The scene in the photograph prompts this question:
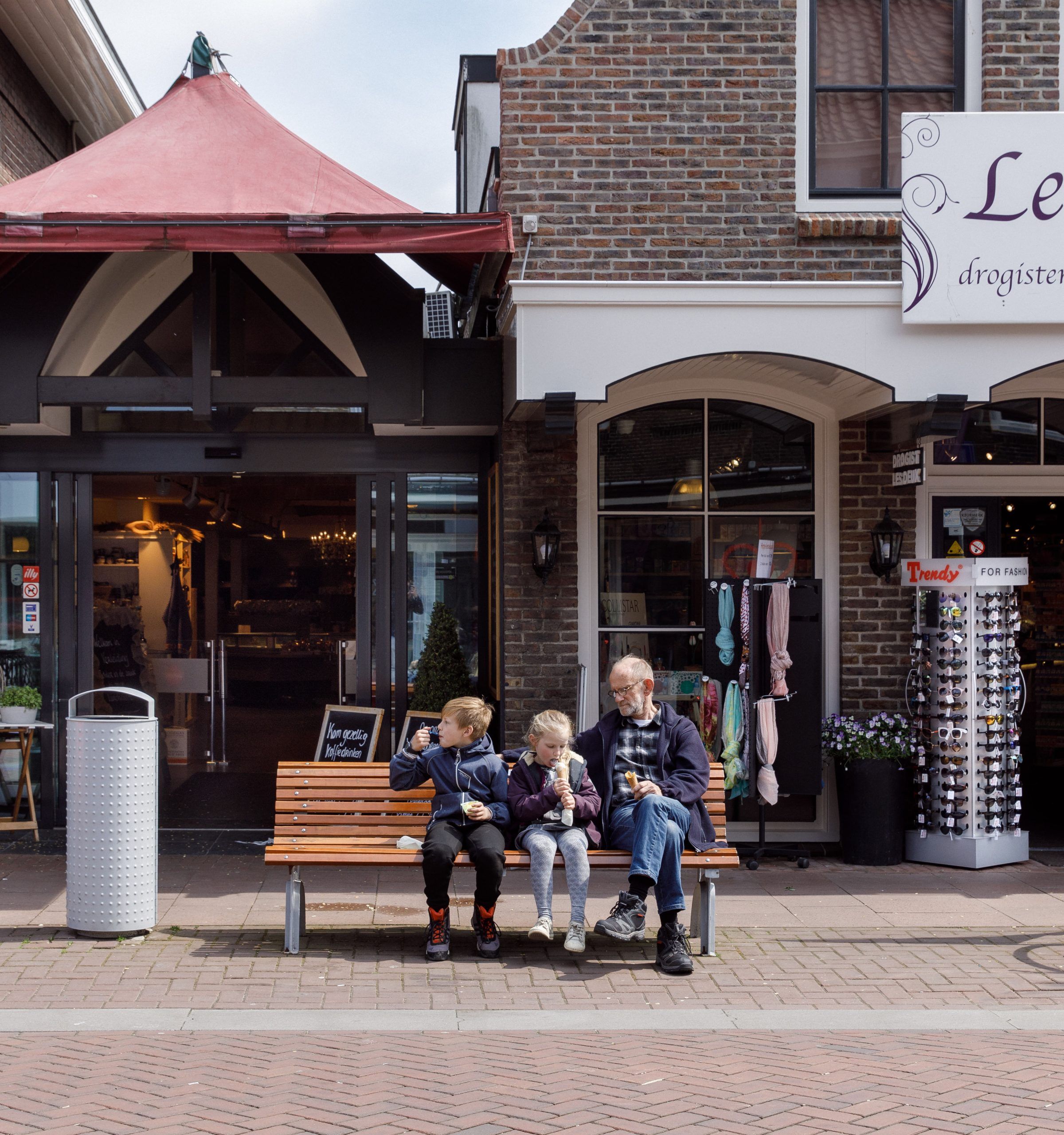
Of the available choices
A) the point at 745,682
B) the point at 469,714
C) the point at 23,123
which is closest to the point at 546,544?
the point at 745,682

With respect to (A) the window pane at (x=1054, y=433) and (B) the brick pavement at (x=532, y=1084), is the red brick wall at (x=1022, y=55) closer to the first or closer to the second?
(A) the window pane at (x=1054, y=433)

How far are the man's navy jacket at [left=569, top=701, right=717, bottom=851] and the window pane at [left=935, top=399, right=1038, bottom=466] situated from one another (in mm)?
3667

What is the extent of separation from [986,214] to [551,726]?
414 cm

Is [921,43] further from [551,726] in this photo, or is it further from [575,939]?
[575,939]

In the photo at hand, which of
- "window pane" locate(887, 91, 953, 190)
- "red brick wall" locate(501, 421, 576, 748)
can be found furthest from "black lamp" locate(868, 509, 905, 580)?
"window pane" locate(887, 91, 953, 190)

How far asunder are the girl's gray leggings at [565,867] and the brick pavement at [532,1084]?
1.03 m

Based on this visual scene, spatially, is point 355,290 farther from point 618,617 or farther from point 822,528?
point 822,528

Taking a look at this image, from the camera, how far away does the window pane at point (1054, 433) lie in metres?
8.61

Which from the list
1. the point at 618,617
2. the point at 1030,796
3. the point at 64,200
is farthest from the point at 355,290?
the point at 1030,796

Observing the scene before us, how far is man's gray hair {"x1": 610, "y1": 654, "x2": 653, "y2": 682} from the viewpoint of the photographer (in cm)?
614

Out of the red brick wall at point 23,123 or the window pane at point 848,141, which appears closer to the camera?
the window pane at point 848,141

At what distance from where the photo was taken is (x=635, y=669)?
243 inches

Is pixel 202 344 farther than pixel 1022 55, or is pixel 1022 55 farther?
pixel 1022 55

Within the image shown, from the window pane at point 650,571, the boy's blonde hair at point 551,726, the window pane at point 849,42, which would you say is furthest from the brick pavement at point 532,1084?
the window pane at point 849,42
